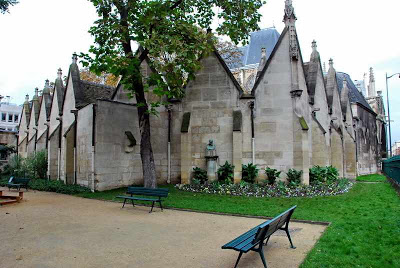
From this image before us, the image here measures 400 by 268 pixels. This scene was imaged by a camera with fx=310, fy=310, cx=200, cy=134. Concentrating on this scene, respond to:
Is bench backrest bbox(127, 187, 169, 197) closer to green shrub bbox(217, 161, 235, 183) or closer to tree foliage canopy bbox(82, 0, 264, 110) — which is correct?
tree foliage canopy bbox(82, 0, 264, 110)

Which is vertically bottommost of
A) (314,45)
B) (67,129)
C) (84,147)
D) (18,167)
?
Result: (18,167)

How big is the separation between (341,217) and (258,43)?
40.4 metres

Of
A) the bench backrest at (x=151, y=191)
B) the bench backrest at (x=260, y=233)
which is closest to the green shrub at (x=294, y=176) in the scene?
the bench backrest at (x=151, y=191)

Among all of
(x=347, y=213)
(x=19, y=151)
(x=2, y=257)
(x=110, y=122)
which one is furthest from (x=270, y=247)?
(x=19, y=151)

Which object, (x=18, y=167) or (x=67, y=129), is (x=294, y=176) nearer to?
(x=67, y=129)

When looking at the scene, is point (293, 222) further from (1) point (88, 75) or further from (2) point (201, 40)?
(1) point (88, 75)

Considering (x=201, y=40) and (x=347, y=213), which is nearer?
(x=347, y=213)

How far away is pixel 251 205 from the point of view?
1115cm

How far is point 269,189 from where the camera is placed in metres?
14.1

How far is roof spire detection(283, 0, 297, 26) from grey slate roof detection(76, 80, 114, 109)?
12.5 m

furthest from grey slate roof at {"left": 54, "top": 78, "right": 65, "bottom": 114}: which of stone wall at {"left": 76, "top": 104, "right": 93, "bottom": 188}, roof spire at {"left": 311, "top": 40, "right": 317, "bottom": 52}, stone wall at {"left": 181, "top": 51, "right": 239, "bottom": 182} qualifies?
roof spire at {"left": 311, "top": 40, "right": 317, "bottom": 52}

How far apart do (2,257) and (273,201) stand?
9151 millimetres

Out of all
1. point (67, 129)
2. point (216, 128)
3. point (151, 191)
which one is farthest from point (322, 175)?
point (67, 129)

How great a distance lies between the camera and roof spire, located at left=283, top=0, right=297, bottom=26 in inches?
650
